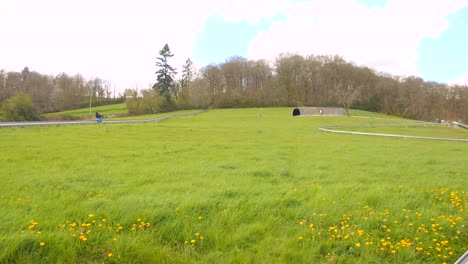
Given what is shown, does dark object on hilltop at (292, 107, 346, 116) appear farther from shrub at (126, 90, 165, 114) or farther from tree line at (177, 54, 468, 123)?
shrub at (126, 90, 165, 114)

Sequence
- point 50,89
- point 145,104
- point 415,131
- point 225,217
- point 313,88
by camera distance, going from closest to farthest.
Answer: point 225,217
point 415,131
point 145,104
point 50,89
point 313,88

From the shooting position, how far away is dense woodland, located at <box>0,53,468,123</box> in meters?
82.5

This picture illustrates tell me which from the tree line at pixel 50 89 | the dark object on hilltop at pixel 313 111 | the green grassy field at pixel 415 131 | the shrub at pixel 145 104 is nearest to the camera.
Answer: the green grassy field at pixel 415 131

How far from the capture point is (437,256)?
13.4 ft

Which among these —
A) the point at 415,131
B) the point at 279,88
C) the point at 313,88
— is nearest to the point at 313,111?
the point at 279,88

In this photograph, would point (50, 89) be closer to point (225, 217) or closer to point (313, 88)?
point (313, 88)

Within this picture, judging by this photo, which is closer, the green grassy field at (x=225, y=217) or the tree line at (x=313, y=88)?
the green grassy field at (x=225, y=217)

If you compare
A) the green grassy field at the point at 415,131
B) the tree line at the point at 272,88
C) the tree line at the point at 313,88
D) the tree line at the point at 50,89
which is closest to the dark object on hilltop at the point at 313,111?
the tree line at the point at 272,88

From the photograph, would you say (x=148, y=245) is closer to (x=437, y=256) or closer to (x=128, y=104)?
Result: (x=437, y=256)

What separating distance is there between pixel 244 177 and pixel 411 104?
91244 millimetres

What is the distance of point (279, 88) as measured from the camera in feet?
296

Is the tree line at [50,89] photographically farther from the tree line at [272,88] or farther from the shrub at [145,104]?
the shrub at [145,104]

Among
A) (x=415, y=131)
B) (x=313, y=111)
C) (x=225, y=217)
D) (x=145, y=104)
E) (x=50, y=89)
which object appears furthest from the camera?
(x=50, y=89)

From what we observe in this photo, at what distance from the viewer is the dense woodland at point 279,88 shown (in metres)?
82.5
